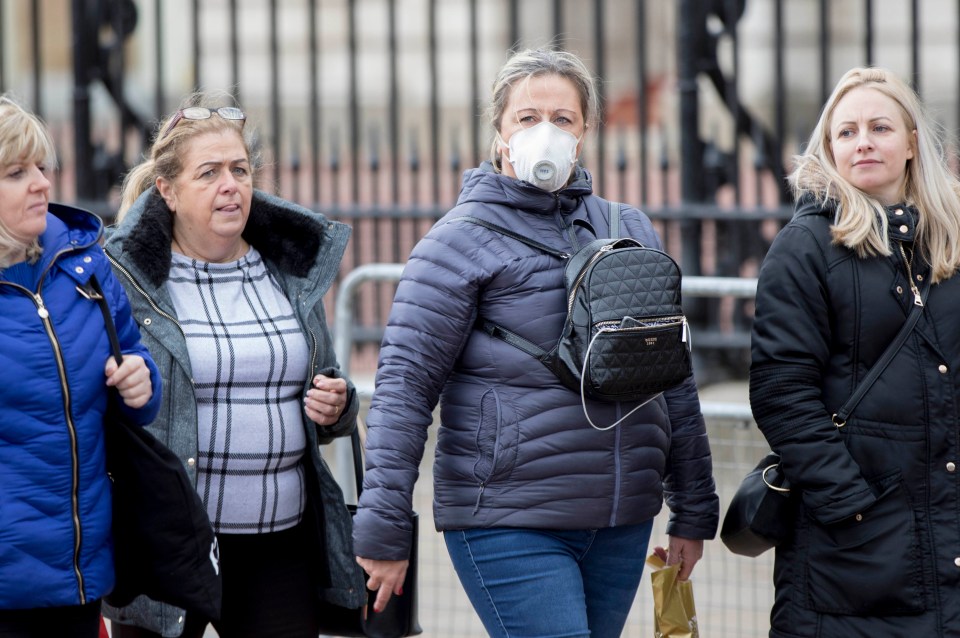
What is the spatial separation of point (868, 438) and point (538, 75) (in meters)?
1.09

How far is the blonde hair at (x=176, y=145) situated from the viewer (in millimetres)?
3383

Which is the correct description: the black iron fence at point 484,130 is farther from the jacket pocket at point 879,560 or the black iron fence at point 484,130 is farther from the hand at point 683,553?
the jacket pocket at point 879,560

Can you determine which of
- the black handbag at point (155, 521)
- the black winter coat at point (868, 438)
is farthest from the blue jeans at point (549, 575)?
the black handbag at point (155, 521)

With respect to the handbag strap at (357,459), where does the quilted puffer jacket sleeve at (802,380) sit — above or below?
above

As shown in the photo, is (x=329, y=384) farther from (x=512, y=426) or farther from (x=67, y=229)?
(x=67, y=229)

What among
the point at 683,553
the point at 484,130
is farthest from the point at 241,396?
the point at 484,130

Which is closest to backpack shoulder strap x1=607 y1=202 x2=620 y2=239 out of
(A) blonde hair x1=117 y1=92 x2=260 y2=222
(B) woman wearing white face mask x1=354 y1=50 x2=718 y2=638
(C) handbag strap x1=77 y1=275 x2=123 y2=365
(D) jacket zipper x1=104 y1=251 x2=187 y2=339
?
(B) woman wearing white face mask x1=354 y1=50 x2=718 y2=638

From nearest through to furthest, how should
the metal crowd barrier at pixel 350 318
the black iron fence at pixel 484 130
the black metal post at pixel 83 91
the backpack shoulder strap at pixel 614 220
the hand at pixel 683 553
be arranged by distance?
the backpack shoulder strap at pixel 614 220
the hand at pixel 683 553
the metal crowd barrier at pixel 350 318
the black iron fence at pixel 484 130
the black metal post at pixel 83 91

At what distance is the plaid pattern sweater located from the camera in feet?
10.7

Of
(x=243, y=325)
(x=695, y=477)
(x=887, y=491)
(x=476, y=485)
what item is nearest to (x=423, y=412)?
(x=476, y=485)

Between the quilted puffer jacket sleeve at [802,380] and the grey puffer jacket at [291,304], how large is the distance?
1.00 metres

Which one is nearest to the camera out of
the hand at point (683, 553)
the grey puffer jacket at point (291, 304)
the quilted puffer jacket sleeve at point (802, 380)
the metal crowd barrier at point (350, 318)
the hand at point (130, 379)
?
the hand at point (130, 379)

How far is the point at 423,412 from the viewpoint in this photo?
315 cm

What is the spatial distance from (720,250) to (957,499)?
416 cm
